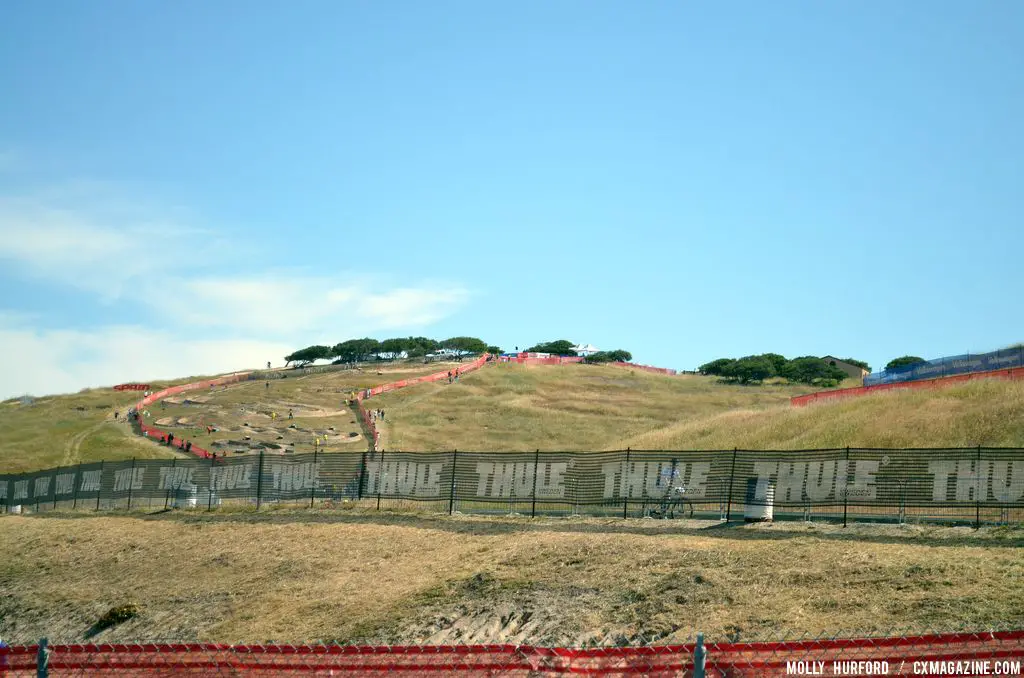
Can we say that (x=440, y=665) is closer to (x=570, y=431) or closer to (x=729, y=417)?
(x=729, y=417)

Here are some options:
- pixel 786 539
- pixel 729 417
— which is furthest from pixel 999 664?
pixel 729 417

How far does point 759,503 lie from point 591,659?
16.6 meters

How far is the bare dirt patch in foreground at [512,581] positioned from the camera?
19.5 metres

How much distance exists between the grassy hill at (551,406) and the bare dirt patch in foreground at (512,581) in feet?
139

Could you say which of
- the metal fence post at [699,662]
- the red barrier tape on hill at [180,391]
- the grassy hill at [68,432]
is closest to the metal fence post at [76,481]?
the red barrier tape on hill at [180,391]

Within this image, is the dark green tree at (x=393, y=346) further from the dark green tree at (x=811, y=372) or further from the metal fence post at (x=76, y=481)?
the metal fence post at (x=76, y=481)

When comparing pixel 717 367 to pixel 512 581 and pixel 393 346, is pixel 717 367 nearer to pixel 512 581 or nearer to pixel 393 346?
pixel 393 346

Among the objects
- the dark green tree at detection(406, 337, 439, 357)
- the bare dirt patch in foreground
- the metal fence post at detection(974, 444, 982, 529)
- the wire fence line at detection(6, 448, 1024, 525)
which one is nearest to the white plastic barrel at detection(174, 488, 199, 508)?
the wire fence line at detection(6, 448, 1024, 525)

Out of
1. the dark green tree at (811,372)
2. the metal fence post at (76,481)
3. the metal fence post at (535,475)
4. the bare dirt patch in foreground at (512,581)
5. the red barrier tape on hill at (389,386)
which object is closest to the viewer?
the bare dirt patch in foreground at (512,581)

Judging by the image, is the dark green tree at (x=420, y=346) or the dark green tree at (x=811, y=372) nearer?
the dark green tree at (x=811, y=372)

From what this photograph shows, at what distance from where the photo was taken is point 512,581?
82.0 feet

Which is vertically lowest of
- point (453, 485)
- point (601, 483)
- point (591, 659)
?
point (591, 659)

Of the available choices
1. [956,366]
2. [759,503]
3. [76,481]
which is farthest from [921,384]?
[76,481]

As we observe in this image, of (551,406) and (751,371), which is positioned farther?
(751,371)
